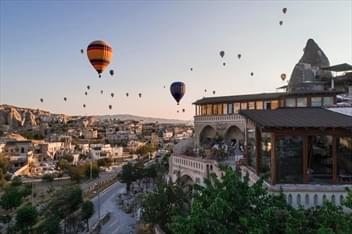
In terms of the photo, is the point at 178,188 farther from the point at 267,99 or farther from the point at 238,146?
the point at 267,99

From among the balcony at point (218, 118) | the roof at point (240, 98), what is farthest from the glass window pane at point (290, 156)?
the roof at point (240, 98)

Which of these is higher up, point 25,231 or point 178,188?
point 178,188

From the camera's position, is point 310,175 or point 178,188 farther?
point 178,188

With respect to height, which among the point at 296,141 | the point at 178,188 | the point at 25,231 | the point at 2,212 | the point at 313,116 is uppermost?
the point at 313,116

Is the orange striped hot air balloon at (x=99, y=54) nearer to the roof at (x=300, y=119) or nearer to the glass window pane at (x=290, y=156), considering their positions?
the roof at (x=300, y=119)

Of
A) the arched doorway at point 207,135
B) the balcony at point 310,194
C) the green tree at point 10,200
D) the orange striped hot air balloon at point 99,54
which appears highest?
the orange striped hot air balloon at point 99,54

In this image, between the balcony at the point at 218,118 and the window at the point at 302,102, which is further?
the balcony at the point at 218,118

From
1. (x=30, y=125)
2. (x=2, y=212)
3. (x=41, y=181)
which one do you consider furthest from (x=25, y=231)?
(x=30, y=125)

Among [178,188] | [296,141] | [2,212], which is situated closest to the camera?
[296,141]
